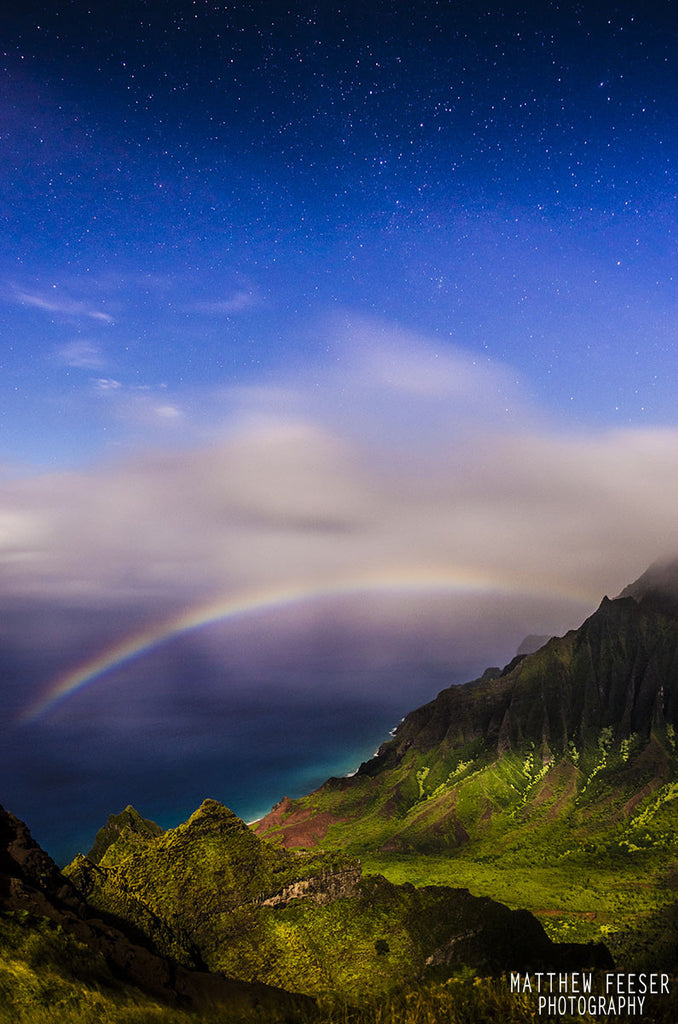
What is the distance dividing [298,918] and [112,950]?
118 feet

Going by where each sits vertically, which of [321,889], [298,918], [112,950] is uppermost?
[112,950]

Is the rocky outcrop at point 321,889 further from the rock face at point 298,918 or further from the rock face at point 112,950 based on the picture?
the rock face at point 112,950

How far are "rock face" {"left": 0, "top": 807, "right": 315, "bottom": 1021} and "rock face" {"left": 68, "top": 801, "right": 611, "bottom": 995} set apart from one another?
14.7m

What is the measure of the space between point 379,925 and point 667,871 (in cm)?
10392

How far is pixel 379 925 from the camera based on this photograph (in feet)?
248

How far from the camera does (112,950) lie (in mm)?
48719

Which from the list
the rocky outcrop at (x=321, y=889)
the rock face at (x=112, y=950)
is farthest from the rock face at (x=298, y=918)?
the rock face at (x=112, y=950)

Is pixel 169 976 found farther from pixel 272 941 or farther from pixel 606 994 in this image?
pixel 606 994

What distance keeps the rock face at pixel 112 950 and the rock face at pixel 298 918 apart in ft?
48.4

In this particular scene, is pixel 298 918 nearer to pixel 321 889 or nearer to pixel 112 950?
pixel 321 889

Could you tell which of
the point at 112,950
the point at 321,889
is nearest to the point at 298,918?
the point at 321,889

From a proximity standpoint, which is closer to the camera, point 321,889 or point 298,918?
point 298,918

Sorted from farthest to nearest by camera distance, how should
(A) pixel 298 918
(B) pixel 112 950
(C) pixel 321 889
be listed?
(C) pixel 321 889, (A) pixel 298 918, (B) pixel 112 950

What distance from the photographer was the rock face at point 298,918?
66625 millimetres
